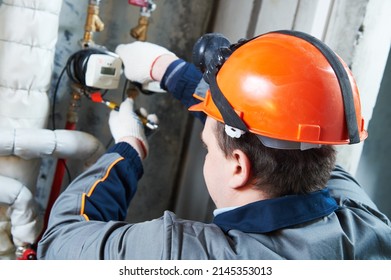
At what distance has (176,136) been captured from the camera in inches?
71.1

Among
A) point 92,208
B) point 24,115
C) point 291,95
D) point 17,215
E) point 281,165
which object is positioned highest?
point 291,95

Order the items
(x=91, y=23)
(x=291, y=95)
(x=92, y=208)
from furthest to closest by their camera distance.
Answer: (x=91, y=23), (x=92, y=208), (x=291, y=95)

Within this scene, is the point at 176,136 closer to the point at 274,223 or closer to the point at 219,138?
the point at 219,138

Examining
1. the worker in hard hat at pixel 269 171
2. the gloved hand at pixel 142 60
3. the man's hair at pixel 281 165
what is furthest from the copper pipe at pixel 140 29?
the man's hair at pixel 281 165

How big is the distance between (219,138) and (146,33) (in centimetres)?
65

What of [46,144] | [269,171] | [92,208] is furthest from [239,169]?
[46,144]

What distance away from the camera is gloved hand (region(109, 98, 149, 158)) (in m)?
1.31

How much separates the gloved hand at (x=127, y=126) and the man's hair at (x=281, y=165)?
0.42m

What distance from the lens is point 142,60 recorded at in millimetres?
1367

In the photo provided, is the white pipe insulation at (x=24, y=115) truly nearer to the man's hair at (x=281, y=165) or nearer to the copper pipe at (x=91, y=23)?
the copper pipe at (x=91, y=23)

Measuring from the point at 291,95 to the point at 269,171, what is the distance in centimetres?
15

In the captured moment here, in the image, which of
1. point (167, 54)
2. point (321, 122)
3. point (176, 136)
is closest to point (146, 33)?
point (167, 54)

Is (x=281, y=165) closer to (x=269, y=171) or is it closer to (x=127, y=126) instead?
(x=269, y=171)

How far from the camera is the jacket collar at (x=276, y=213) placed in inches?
34.5
